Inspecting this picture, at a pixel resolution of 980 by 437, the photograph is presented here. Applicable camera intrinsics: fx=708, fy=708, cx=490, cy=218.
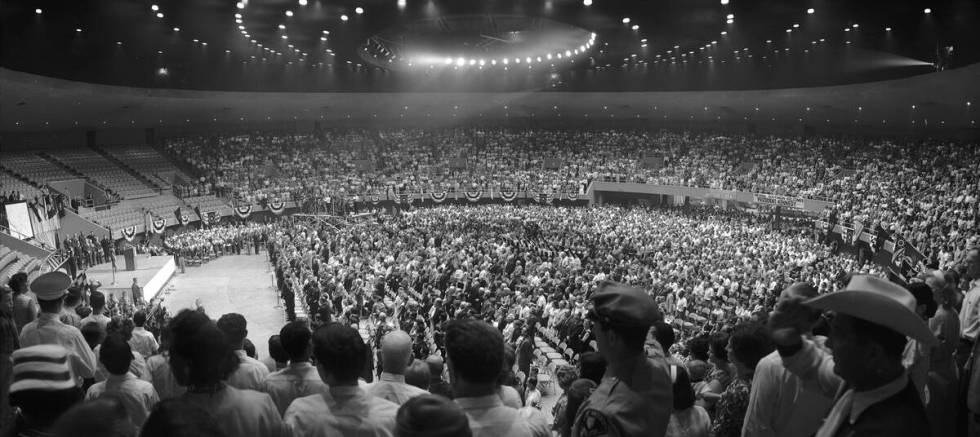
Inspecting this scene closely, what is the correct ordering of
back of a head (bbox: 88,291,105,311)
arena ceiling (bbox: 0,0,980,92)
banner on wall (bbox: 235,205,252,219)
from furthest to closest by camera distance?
banner on wall (bbox: 235,205,252,219), arena ceiling (bbox: 0,0,980,92), back of a head (bbox: 88,291,105,311)

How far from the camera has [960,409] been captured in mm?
3742

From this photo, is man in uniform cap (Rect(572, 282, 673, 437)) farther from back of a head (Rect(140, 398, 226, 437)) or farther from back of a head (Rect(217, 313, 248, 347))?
back of a head (Rect(217, 313, 248, 347))

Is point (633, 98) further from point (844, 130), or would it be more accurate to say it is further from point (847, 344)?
point (847, 344)

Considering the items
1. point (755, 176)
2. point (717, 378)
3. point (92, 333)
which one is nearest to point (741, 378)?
point (717, 378)

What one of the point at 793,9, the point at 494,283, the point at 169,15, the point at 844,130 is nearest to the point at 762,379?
the point at 494,283

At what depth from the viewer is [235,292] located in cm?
2344

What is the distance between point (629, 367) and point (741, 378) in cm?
178

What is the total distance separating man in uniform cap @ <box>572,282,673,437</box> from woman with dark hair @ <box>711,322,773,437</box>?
4.96 ft

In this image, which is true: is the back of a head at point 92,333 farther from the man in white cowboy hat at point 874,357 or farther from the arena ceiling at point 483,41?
the arena ceiling at point 483,41

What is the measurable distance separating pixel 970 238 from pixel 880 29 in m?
14.5

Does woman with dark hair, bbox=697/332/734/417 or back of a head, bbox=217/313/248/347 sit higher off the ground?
back of a head, bbox=217/313/248/347

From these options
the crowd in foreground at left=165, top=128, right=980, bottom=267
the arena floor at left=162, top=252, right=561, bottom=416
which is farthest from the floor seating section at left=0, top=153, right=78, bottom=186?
the arena floor at left=162, top=252, right=561, bottom=416

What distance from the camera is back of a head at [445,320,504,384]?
3020 millimetres

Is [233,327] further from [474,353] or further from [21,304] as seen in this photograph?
[21,304]
